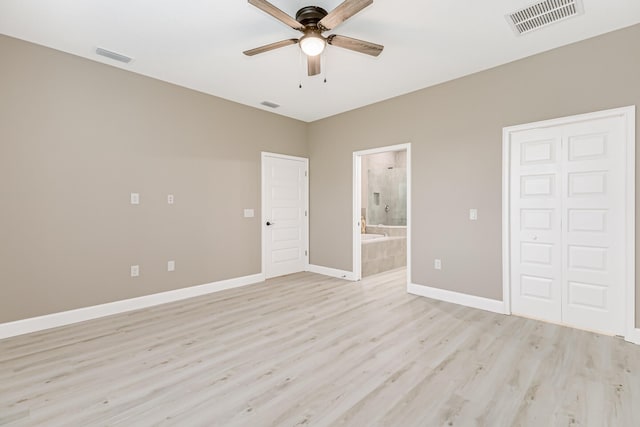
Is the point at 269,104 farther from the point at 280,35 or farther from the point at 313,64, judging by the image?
the point at 313,64

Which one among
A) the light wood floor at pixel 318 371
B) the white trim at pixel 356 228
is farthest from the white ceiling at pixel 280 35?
the light wood floor at pixel 318 371

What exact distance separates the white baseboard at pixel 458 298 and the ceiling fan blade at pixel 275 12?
3.40 meters

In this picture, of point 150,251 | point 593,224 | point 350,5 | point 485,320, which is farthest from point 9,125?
point 593,224

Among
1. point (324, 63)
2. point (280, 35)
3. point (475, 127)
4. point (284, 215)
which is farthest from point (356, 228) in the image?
point (280, 35)

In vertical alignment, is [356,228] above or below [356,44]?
below

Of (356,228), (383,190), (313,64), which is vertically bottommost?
(356,228)

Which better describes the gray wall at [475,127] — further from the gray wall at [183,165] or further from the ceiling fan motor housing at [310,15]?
the ceiling fan motor housing at [310,15]

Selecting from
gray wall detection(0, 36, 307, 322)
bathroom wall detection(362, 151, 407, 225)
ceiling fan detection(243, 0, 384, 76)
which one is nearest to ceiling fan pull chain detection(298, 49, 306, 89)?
ceiling fan detection(243, 0, 384, 76)

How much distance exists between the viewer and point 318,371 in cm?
225

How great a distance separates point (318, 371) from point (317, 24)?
268 cm

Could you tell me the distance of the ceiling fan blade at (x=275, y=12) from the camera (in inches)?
81.2

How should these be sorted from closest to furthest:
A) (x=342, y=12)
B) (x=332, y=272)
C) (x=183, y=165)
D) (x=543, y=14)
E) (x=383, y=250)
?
1. (x=342, y=12)
2. (x=543, y=14)
3. (x=183, y=165)
4. (x=332, y=272)
5. (x=383, y=250)

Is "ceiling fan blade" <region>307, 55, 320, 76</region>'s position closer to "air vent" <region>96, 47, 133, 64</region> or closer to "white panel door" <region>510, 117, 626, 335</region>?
"air vent" <region>96, 47, 133, 64</region>

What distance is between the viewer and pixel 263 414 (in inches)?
70.1
